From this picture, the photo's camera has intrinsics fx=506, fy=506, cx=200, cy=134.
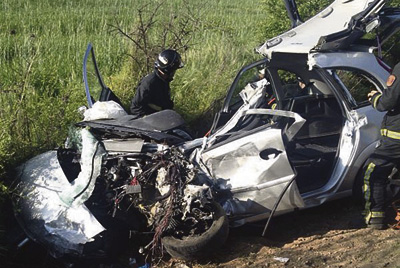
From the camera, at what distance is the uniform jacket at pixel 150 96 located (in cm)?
640

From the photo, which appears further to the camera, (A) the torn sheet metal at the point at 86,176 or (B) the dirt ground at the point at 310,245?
(A) the torn sheet metal at the point at 86,176

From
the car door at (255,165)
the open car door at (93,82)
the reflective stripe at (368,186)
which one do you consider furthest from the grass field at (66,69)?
the reflective stripe at (368,186)

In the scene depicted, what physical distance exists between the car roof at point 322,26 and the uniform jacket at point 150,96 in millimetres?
1490

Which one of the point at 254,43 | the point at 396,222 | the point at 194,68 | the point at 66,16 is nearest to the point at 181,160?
the point at 396,222

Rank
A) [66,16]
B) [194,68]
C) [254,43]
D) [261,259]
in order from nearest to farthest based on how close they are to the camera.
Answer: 1. [261,259]
2. [194,68]
3. [254,43]
4. [66,16]

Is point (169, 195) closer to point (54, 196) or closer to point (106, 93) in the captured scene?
point (54, 196)

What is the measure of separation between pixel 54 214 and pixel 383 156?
3.22 metres

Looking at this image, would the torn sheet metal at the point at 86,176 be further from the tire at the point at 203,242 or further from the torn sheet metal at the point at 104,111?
the tire at the point at 203,242

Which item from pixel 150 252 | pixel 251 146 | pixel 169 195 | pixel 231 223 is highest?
pixel 251 146

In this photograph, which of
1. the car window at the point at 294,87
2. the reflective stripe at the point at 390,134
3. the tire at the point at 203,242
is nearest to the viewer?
the tire at the point at 203,242

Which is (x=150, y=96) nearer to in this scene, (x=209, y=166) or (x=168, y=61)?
(x=168, y=61)

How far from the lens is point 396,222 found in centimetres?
525

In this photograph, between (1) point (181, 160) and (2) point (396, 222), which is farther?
(2) point (396, 222)

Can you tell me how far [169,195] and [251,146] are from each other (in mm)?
887
